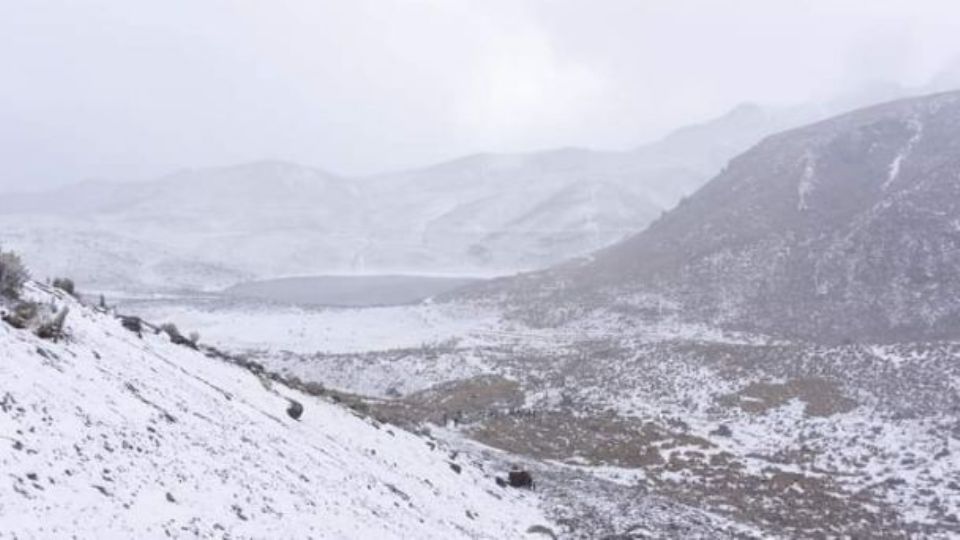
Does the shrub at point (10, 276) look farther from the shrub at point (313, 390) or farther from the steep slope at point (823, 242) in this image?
the steep slope at point (823, 242)

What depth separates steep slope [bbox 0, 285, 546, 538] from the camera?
10.9 meters

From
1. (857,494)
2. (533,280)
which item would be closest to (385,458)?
(857,494)

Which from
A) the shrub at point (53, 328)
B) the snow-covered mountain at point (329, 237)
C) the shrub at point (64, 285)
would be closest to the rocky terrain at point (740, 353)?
the shrub at point (64, 285)

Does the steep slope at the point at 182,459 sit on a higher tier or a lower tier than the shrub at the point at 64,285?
lower

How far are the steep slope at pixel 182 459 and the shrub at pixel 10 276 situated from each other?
0.72 meters

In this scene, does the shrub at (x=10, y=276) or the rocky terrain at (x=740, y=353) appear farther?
the rocky terrain at (x=740, y=353)

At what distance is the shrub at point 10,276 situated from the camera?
1573 cm

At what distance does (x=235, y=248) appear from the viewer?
150875 millimetres

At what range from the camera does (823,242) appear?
65812mm

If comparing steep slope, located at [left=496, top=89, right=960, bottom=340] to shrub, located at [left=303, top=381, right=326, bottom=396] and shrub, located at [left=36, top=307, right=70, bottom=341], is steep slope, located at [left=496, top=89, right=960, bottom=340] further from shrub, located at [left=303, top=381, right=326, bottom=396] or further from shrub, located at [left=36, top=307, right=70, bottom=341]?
shrub, located at [left=36, top=307, right=70, bottom=341]

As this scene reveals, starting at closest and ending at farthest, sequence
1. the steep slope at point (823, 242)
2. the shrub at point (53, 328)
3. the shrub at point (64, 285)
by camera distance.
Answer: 1. the shrub at point (53, 328)
2. the shrub at point (64, 285)
3. the steep slope at point (823, 242)

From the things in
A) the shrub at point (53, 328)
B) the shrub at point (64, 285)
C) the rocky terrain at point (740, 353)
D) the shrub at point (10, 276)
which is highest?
the shrub at point (10, 276)

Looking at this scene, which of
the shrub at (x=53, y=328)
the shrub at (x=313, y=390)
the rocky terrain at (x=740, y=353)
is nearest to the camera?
the shrub at (x=53, y=328)

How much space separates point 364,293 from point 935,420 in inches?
3107
